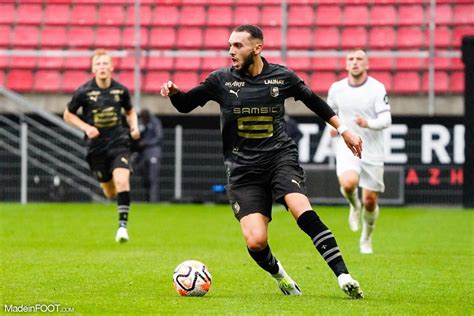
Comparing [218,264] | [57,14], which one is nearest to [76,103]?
[218,264]

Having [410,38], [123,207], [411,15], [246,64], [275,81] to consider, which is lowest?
[123,207]

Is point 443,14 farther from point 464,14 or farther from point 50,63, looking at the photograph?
point 50,63

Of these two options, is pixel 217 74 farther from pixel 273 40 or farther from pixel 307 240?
pixel 273 40

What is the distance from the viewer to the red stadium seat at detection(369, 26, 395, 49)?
84.1 ft

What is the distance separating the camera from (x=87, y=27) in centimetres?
2708

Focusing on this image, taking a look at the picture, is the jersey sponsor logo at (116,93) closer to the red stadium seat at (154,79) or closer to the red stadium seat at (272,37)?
the red stadium seat at (154,79)

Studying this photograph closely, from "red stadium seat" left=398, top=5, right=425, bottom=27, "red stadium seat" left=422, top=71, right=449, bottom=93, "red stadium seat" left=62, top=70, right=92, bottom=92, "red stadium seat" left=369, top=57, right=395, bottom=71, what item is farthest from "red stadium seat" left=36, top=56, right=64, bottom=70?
"red stadium seat" left=422, top=71, right=449, bottom=93

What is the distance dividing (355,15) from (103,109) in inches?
459

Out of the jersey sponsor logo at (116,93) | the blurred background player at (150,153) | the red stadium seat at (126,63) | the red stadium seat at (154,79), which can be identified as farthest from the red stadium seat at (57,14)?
the jersey sponsor logo at (116,93)

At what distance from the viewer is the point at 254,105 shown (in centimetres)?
938

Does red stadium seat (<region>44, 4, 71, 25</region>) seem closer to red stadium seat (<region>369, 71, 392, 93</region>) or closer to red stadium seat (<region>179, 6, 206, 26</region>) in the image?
red stadium seat (<region>179, 6, 206, 26</region>)

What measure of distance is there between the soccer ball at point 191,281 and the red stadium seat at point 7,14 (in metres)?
18.7

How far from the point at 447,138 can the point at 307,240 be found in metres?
7.89

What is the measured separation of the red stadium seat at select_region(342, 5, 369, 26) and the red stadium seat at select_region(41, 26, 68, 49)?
600cm
